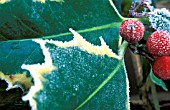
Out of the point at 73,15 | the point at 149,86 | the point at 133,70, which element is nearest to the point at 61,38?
the point at 73,15

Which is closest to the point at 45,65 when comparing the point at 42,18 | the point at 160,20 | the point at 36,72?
the point at 36,72

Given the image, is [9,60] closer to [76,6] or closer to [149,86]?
[76,6]

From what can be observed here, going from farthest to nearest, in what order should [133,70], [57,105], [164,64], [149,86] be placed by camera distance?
[133,70] < [149,86] < [164,64] < [57,105]

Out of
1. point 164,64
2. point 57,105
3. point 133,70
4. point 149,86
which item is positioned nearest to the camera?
point 57,105

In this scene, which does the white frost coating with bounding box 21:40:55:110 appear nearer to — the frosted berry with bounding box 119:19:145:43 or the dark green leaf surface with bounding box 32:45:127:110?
the dark green leaf surface with bounding box 32:45:127:110

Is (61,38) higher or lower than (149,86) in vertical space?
higher

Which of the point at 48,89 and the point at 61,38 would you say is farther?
the point at 61,38
